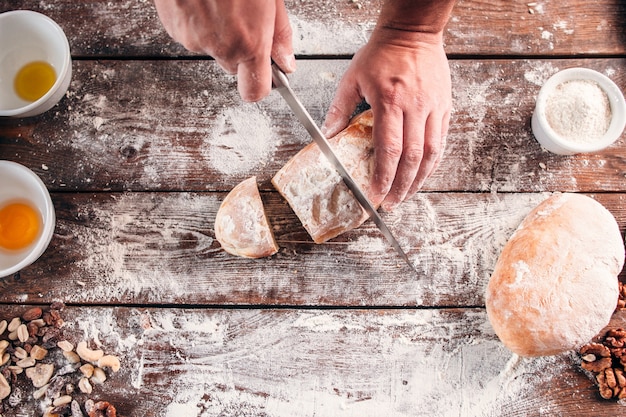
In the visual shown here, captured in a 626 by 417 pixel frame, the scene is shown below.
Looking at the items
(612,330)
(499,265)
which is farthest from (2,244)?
(612,330)

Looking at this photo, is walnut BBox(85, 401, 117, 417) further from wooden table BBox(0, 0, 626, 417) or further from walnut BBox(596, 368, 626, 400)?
walnut BBox(596, 368, 626, 400)

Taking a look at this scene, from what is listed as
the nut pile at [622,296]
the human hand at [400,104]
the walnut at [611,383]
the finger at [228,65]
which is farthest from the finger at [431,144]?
the walnut at [611,383]

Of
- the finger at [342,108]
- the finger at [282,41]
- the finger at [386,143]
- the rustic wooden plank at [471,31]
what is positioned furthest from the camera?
the rustic wooden plank at [471,31]

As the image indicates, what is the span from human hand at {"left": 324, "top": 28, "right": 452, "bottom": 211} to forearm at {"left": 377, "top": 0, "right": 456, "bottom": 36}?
2 centimetres

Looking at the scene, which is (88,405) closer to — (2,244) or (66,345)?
(66,345)

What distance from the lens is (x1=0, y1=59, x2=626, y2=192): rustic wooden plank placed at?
5.63 ft

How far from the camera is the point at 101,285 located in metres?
1.71

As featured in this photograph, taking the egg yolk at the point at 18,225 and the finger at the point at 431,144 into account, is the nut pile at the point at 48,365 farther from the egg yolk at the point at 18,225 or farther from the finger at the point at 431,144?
the finger at the point at 431,144

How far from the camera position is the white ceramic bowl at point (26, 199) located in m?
1.61

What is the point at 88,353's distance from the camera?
165 cm

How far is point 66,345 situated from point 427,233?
4.07ft

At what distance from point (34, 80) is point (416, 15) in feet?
4.21

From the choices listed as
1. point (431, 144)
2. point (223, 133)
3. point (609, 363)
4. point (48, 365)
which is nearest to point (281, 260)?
point (223, 133)

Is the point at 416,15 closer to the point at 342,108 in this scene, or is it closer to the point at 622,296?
the point at 342,108
